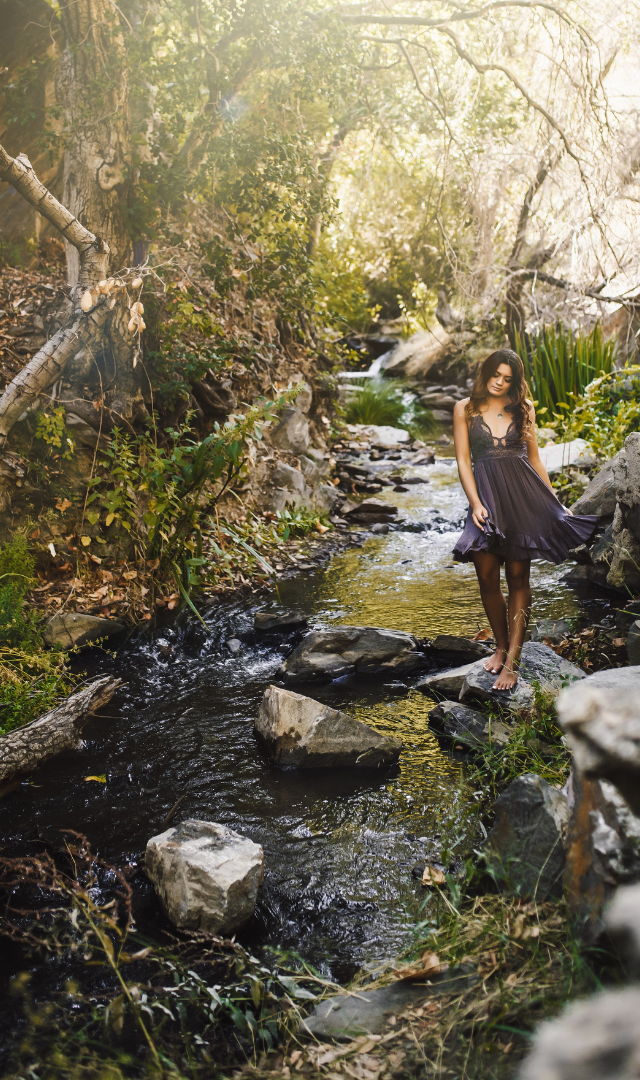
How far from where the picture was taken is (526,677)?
357 centimetres

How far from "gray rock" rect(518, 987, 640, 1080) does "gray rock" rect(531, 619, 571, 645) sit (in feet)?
11.8

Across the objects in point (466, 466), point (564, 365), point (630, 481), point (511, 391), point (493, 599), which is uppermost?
point (564, 365)

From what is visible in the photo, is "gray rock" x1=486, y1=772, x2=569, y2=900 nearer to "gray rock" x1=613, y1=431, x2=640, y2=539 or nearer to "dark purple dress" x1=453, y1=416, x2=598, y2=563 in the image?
"dark purple dress" x1=453, y1=416, x2=598, y2=563

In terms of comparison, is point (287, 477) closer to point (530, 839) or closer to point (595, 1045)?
point (530, 839)

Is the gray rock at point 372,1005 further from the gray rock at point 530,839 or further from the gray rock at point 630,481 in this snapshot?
the gray rock at point 630,481

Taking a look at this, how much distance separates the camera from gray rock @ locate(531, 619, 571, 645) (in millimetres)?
4434

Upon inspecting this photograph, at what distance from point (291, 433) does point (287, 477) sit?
0.88 meters

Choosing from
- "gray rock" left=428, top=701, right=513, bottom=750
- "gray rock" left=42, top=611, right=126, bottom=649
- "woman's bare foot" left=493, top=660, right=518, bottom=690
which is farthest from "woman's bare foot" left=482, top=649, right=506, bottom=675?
"gray rock" left=42, top=611, right=126, bottom=649

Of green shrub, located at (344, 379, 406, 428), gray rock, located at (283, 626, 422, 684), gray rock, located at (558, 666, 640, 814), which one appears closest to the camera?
gray rock, located at (558, 666, 640, 814)

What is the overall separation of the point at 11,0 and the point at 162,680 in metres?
7.30

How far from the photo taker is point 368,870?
263cm

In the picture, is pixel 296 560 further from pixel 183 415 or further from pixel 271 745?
pixel 271 745

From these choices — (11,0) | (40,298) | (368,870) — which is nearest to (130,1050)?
(368,870)

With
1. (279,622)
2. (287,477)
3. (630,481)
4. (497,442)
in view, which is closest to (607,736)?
(497,442)
